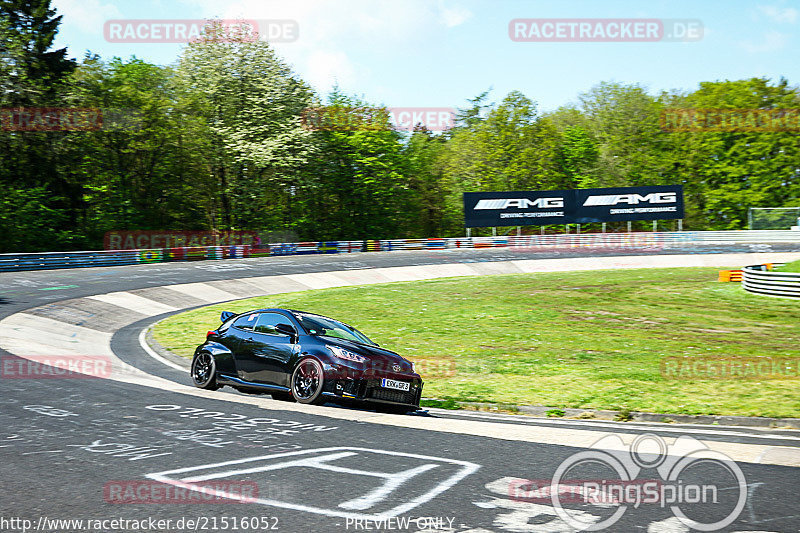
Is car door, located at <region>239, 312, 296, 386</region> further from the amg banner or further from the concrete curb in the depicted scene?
the amg banner

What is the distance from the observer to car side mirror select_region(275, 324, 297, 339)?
38.8ft

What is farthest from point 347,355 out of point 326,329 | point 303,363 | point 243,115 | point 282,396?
point 243,115

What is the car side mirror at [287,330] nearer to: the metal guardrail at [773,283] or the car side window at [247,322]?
the car side window at [247,322]

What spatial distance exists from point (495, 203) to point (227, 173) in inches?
873

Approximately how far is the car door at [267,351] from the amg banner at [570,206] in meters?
47.6

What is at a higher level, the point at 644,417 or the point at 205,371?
the point at 205,371

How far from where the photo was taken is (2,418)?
9.60 metres

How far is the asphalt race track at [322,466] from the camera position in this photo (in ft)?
19.1

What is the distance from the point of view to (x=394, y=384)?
37.6ft

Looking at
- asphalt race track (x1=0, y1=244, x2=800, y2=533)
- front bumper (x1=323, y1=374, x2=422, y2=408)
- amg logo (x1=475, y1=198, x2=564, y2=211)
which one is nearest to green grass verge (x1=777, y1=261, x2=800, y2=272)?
asphalt race track (x1=0, y1=244, x2=800, y2=533)

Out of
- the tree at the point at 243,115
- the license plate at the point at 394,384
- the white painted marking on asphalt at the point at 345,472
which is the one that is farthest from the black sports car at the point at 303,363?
the tree at the point at 243,115

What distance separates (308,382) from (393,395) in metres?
1.36

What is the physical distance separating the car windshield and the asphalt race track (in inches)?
54.0

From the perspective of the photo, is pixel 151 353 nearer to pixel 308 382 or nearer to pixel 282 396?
pixel 282 396
